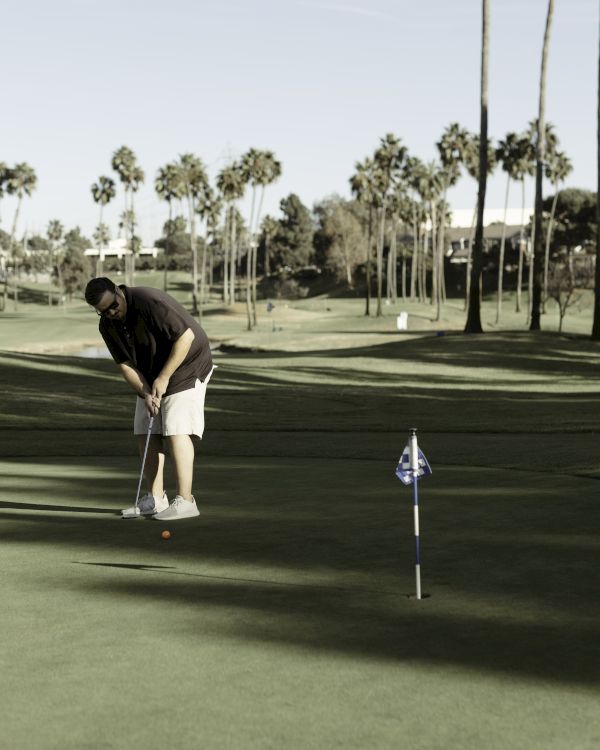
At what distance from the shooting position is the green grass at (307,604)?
4.55 m

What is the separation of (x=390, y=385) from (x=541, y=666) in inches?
1370

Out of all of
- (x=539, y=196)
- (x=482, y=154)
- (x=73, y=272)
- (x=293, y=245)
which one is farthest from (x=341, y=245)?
(x=482, y=154)

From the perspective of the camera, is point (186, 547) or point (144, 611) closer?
point (144, 611)

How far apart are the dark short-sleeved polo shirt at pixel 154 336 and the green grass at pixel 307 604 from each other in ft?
4.14

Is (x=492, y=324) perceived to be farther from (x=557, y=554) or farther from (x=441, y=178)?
(x=557, y=554)

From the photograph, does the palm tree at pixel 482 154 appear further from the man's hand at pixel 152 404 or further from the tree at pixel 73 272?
the tree at pixel 73 272

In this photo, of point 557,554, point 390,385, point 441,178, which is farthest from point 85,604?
point 441,178

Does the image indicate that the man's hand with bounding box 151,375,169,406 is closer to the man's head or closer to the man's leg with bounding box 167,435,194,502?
the man's leg with bounding box 167,435,194,502

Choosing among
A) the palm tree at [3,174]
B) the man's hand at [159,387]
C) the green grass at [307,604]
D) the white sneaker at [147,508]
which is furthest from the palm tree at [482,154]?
the palm tree at [3,174]

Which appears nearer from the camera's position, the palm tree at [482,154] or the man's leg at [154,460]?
the man's leg at [154,460]

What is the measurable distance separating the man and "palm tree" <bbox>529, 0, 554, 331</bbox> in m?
49.4

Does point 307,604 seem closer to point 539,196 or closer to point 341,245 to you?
point 539,196

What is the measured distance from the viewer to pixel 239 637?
5777 millimetres

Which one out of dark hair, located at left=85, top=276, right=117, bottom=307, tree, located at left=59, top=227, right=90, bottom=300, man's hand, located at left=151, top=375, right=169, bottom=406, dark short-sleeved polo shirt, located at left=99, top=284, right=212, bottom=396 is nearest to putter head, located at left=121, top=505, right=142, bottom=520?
man's hand, located at left=151, top=375, right=169, bottom=406
